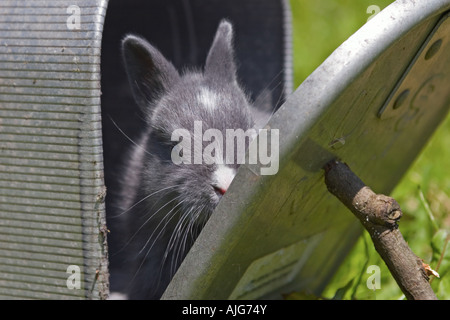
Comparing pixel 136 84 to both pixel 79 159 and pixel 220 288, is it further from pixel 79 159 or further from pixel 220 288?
pixel 220 288

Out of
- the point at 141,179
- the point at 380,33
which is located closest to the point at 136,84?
the point at 141,179

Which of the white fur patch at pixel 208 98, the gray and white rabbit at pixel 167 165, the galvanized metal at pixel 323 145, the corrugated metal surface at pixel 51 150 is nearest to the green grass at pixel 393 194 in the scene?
the galvanized metal at pixel 323 145

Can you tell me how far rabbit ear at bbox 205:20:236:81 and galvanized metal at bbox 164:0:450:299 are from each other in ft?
2.09

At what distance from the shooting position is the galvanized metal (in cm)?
140

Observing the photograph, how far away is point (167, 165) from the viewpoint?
6.91 feet

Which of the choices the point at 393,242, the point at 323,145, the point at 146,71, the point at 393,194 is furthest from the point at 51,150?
the point at 393,194

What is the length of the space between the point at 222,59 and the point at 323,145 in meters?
0.84

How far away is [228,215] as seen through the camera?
151cm

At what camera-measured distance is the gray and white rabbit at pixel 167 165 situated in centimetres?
201

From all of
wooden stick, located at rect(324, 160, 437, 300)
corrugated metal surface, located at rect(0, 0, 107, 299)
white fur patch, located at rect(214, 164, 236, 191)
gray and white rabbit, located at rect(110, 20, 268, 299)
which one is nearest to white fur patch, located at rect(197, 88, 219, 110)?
gray and white rabbit, located at rect(110, 20, 268, 299)

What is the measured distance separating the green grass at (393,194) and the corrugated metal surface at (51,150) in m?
0.93

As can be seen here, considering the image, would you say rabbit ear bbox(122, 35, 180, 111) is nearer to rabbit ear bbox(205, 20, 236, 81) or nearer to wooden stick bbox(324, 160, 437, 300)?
rabbit ear bbox(205, 20, 236, 81)

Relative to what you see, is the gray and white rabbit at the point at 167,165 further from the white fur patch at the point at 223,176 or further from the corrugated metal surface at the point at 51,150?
the corrugated metal surface at the point at 51,150
